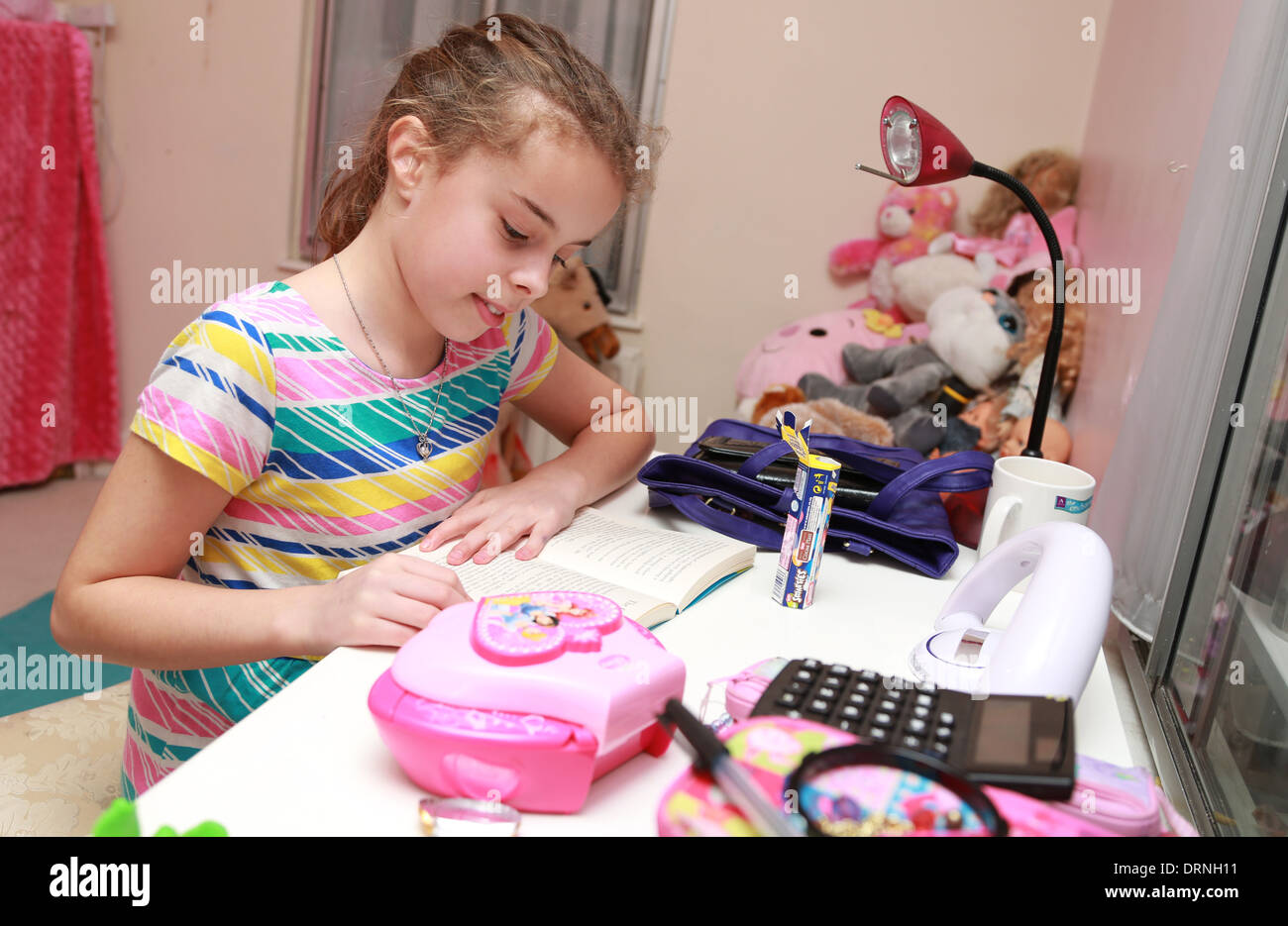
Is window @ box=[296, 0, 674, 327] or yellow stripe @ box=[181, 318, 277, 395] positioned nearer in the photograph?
yellow stripe @ box=[181, 318, 277, 395]

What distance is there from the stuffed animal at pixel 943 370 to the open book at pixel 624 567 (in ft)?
3.28

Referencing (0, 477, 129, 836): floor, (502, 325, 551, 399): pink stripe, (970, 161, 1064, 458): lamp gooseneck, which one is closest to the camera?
(970, 161, 1064, 458): lamp gooseneck

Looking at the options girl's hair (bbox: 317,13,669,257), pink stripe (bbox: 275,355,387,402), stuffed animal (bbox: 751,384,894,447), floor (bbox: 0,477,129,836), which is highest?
girl's hair (bbox: 317,13,669,257)

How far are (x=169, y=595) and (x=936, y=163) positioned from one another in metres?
0.77

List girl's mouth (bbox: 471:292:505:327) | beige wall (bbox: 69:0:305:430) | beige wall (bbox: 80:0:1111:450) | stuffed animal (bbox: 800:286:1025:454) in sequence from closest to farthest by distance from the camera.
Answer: girl's mouth (bbox: 471:292:505:327), stuffed animal (bbox: 800:286:1025:454), beige wall (bbox: 80:0:1111:450), beige wall (bbox: 69:0:305:430)

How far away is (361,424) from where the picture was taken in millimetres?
863

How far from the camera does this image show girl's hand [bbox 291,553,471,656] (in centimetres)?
64

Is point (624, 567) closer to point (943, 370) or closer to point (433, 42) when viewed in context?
point (943, 370)

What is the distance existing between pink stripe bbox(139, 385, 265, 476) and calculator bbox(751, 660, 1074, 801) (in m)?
0.46

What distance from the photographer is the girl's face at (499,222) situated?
81cm

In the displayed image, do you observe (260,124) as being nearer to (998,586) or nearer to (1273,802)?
(998,586)
